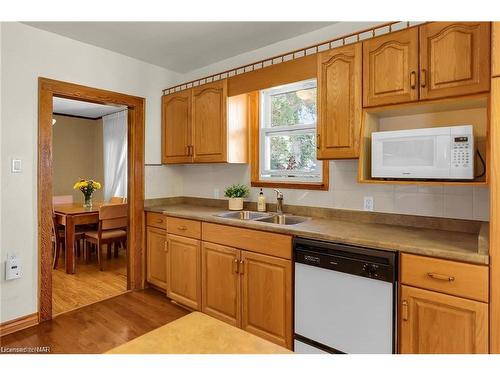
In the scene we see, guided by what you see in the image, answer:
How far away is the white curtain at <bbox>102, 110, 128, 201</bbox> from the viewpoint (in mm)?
5465

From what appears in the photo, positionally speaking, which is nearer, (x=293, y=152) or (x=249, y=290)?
(x=249, y=290)

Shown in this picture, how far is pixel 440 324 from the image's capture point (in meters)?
1.49

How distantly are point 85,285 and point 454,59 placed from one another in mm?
3846

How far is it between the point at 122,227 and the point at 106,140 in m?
2.51

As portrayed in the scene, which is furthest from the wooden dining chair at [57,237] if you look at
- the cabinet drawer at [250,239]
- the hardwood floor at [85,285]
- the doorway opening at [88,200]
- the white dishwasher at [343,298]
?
the white dishwasher at [343,298]

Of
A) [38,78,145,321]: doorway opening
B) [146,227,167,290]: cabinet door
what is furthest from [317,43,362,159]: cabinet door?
[38,78,145,321]: doorway opening

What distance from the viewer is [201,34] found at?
271 centimetres

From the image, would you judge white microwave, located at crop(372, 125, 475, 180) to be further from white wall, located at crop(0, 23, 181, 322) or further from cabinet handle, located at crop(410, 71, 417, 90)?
white wall, located at crop(0, 23, 181, 322)

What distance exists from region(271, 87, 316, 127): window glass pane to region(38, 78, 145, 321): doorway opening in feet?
4.80

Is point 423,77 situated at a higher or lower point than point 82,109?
lower

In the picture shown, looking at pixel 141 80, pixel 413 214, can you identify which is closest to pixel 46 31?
pixel 141 80

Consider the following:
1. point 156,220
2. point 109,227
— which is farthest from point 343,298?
point 109,227

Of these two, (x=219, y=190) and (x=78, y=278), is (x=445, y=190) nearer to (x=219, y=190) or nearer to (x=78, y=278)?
(x=219, y=190)

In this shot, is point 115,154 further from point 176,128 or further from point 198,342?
point 198,342
